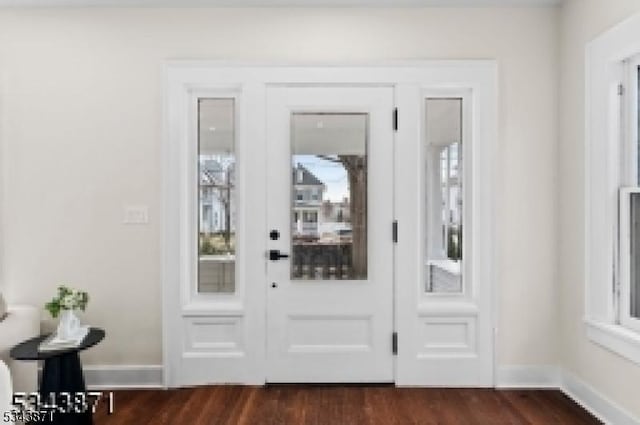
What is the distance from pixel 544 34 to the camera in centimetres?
364

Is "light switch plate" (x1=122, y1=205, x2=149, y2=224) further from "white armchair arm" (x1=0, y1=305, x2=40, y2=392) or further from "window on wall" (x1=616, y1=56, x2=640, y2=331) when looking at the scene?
"window on wall" (x1=616, y1=56, x2=640, y2=331)

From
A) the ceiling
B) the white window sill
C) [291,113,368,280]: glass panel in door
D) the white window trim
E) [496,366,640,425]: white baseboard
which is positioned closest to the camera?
the white window sill

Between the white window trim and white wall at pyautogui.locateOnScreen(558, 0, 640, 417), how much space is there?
9cm

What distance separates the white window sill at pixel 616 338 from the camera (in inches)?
109

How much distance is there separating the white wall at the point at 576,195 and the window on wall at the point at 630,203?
266mm

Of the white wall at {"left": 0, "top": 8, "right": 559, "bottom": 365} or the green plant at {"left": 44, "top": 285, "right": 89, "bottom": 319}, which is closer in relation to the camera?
the green plant at {"left": 44, "top": 285, "right": 89, "bottom": 319}

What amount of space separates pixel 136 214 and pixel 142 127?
599 millimetres

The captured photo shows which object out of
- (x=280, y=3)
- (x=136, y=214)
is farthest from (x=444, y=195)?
(x=136, y=214)

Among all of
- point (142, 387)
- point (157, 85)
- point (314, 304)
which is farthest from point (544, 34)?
point (142, 387)

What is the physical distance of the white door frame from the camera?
3.61 metres

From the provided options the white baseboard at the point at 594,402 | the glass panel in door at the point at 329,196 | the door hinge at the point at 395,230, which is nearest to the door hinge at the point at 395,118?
the glass panel in door at the point at 329,196

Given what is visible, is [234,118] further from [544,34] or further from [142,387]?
[544,34]

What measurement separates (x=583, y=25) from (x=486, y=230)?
1428 mm

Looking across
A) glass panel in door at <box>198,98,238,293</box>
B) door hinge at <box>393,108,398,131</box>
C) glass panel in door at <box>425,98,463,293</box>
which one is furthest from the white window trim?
glass panel in door at <box>198,98,238,293</box>
